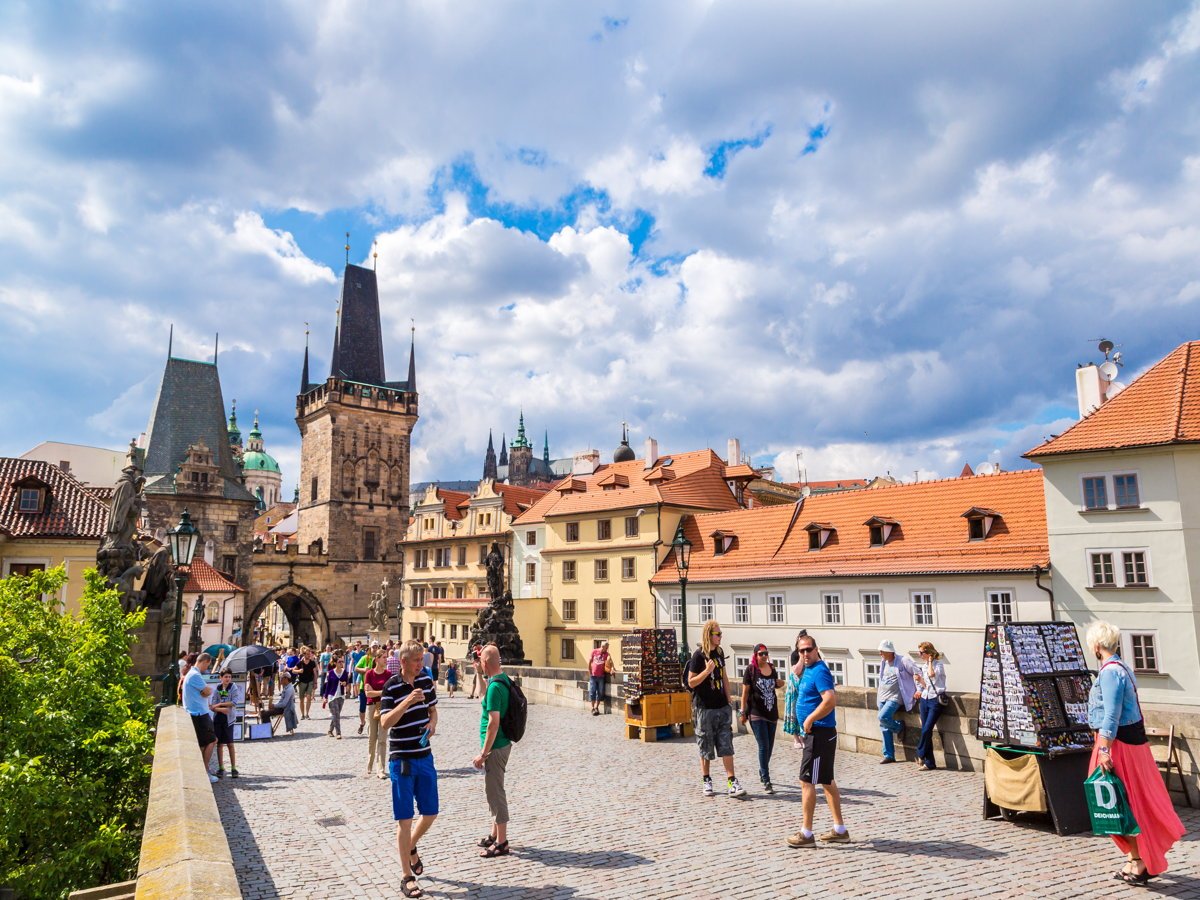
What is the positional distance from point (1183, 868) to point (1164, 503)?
63.5ft

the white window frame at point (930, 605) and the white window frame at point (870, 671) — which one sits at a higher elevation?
the white window frame at point (930, 605)

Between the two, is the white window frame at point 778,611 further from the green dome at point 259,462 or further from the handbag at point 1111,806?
the green dome at point 259,462

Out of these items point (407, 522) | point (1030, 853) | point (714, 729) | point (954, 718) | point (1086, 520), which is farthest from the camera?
point (407, 522)

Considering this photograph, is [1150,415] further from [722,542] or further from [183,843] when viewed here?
[183,843]

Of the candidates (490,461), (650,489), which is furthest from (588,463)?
(490,461)

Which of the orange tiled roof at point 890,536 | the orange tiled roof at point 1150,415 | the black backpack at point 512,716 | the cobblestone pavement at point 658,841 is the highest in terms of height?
the orange tiled roof at point 1150,415

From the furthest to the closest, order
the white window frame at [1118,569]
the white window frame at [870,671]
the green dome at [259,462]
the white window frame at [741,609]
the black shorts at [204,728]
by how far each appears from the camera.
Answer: the green dome at [259,462], the white window frame at [741,609], the white window frame at [870,671], the white window frame at [1118,569], the black shorts at [204,728]

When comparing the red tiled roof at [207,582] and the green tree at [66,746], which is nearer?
the green tree at [66,746]

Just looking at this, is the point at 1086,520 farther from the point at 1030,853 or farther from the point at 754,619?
the point at 1030,853

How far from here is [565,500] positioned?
4334 centimetres

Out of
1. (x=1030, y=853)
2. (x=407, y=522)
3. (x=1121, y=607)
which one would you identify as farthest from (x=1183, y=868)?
(x=407, y=522)

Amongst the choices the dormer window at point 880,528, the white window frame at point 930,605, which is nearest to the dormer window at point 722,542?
the dormer window at point 880,528

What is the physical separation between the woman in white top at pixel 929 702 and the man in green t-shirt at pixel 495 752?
5935mm

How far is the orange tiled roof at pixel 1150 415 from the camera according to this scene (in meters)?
22.6
